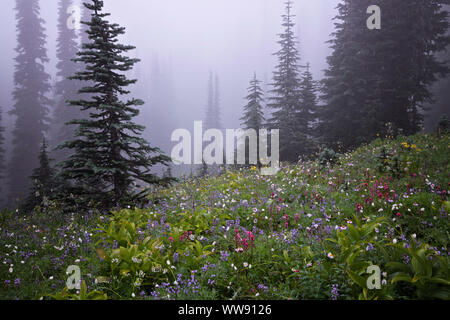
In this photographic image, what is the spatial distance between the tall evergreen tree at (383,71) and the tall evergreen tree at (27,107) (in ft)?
112

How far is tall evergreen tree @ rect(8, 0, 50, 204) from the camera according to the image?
2952 cm

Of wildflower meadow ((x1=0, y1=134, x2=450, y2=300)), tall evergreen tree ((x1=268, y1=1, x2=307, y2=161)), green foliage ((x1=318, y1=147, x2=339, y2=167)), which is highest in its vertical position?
tall evergreen tree ((x1=268, y1=1, x2=307, y2=161))

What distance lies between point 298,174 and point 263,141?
12.2 metres

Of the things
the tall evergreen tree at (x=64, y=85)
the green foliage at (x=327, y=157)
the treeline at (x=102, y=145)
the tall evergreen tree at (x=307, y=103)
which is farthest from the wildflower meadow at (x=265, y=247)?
the tall evergreen tree at (x=64, y=85)

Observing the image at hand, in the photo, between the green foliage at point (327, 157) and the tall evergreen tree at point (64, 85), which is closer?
the green foliage at point (327, 157)

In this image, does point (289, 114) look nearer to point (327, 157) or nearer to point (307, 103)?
point (307, 103)

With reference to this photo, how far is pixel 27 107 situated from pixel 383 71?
4033 cm

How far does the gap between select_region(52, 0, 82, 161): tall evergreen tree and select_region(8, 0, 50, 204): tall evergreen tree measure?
2.09 meters

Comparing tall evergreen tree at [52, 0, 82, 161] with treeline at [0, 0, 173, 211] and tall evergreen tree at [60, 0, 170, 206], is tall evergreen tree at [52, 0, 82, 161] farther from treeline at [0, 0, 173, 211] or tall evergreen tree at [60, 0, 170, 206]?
tall evergreen tree at [60, 0, 170, 206]

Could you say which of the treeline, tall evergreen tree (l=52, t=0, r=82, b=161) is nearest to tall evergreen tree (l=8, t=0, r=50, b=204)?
tall evergreen tree (l=52, t=0, r=82, b=161)

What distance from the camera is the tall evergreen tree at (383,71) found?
1512 centimetres

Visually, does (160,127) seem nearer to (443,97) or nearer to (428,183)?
(443,97)

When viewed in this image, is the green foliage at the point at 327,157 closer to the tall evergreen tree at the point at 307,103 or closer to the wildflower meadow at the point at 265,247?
the wildflower meadow at the point at 265,247
